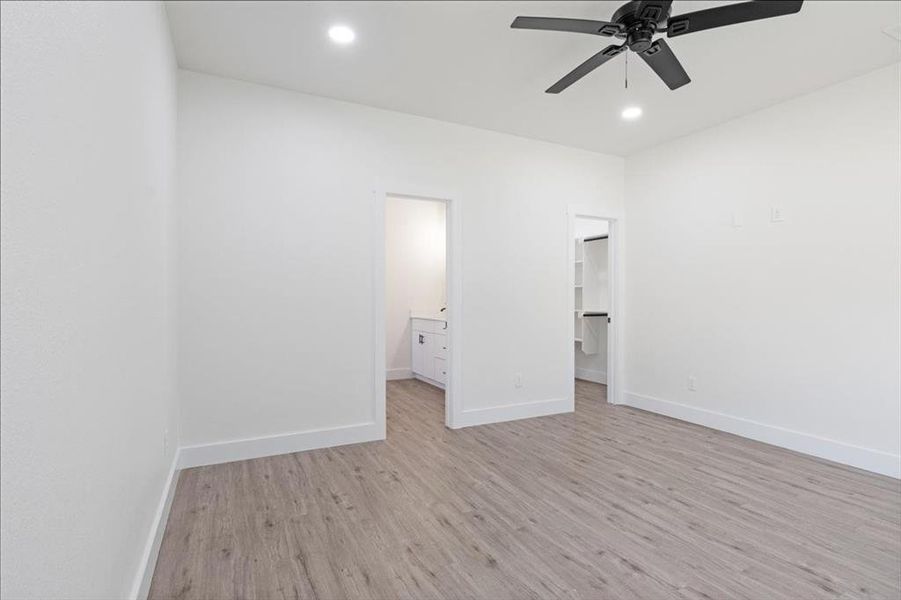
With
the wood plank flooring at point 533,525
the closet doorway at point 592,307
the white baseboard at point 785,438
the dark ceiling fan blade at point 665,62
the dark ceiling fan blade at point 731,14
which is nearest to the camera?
the wood plank flooring at point 533,525

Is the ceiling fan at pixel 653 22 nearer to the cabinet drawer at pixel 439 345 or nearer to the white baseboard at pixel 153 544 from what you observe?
the white baseboard at pixel 153 544

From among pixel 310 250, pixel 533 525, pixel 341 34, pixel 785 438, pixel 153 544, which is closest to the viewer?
pixel 153 544

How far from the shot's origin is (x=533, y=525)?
233 cm

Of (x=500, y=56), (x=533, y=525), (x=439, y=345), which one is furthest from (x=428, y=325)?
(x=533, y=525)

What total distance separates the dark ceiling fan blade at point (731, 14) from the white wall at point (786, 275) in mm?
1895

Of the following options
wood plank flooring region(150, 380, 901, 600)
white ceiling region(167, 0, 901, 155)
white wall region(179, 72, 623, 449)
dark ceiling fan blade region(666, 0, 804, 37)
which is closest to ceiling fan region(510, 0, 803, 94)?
dark ceiling fan blade region(666, 0, 804, 37)

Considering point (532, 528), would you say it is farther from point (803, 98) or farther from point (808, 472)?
point (803, 98)

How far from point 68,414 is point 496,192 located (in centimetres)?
383

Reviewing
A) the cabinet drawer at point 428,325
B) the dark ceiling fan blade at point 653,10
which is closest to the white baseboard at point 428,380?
the cabinet drawer at point 428,325

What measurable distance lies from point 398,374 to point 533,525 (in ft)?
13.8

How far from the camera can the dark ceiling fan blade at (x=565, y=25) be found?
213 centimetres

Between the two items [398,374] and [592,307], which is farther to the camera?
[398,374]

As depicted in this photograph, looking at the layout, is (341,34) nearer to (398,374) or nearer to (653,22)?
(653,22)

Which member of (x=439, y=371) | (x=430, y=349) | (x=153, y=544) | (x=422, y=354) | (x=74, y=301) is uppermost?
(x=74, y=301)
